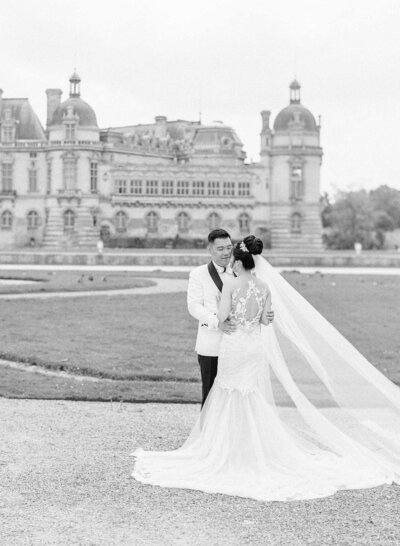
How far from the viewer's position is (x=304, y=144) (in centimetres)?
6962

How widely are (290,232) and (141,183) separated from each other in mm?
10616

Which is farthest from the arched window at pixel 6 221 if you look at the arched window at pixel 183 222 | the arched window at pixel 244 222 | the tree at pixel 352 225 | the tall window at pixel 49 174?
the tree at pixel 352 225

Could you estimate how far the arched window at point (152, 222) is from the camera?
224 ft

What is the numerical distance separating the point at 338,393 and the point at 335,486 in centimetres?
129

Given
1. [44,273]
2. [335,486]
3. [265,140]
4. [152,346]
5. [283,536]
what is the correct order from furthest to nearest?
[265,140]
[44,273]
[152,346]
[335,486]
[283,536]

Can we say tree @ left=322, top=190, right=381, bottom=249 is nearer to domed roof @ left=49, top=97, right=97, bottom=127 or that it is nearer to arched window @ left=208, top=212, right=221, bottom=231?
arched window @ left=208, top=212, right=221, bottom=231

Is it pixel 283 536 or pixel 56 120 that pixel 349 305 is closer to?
pixel 283 536

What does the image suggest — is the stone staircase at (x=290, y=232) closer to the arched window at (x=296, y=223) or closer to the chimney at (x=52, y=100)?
the arched window at (x=296, y=223)

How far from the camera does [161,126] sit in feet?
249

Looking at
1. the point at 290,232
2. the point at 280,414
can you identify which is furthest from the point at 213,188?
the point at 280,414

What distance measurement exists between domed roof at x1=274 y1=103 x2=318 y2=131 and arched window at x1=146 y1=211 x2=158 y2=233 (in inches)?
408

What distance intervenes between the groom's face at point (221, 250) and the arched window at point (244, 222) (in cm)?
6121

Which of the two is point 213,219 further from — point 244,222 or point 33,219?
point 33,219

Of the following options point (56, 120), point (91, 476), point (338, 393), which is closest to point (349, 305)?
point (338, 393)
